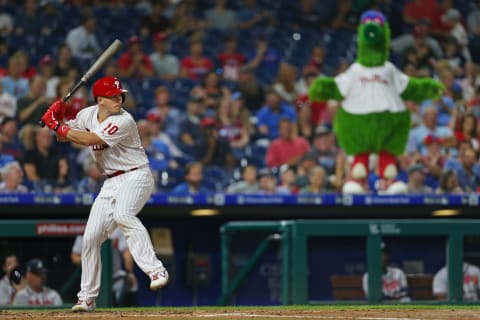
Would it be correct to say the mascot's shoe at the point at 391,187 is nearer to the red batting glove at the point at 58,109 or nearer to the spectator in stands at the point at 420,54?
the spectator in stands at the point at 420,54

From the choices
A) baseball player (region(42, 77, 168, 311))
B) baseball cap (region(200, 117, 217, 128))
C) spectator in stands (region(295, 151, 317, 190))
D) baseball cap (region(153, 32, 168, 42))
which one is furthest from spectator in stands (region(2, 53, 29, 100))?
baseball player (region(42, 77, 168, 311))

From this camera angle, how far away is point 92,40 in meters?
15.5

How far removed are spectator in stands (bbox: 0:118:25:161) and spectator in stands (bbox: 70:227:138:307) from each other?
2.15 meters

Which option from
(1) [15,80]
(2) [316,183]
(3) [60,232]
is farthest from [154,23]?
(3) [60,232]

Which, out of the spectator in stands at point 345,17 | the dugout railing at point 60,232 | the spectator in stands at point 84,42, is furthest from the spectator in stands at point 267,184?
the spectator in stands at point 345,17

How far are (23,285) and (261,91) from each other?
5468 millimetres

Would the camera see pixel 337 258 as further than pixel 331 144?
No

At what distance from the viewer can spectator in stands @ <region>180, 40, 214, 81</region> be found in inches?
608

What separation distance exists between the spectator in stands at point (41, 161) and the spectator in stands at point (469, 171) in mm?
4197

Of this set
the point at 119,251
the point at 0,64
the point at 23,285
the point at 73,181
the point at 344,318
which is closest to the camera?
the point at 344,318

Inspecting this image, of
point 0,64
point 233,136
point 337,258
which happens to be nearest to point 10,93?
point 0,64

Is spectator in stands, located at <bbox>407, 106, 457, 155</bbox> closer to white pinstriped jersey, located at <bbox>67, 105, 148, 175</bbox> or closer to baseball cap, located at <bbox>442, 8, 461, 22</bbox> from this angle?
baseball cap, located at <bbox>442, 8, 461, 22</bbox>

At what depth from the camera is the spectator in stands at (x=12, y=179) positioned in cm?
1188

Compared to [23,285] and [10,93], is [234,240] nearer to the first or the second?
[23,285]
